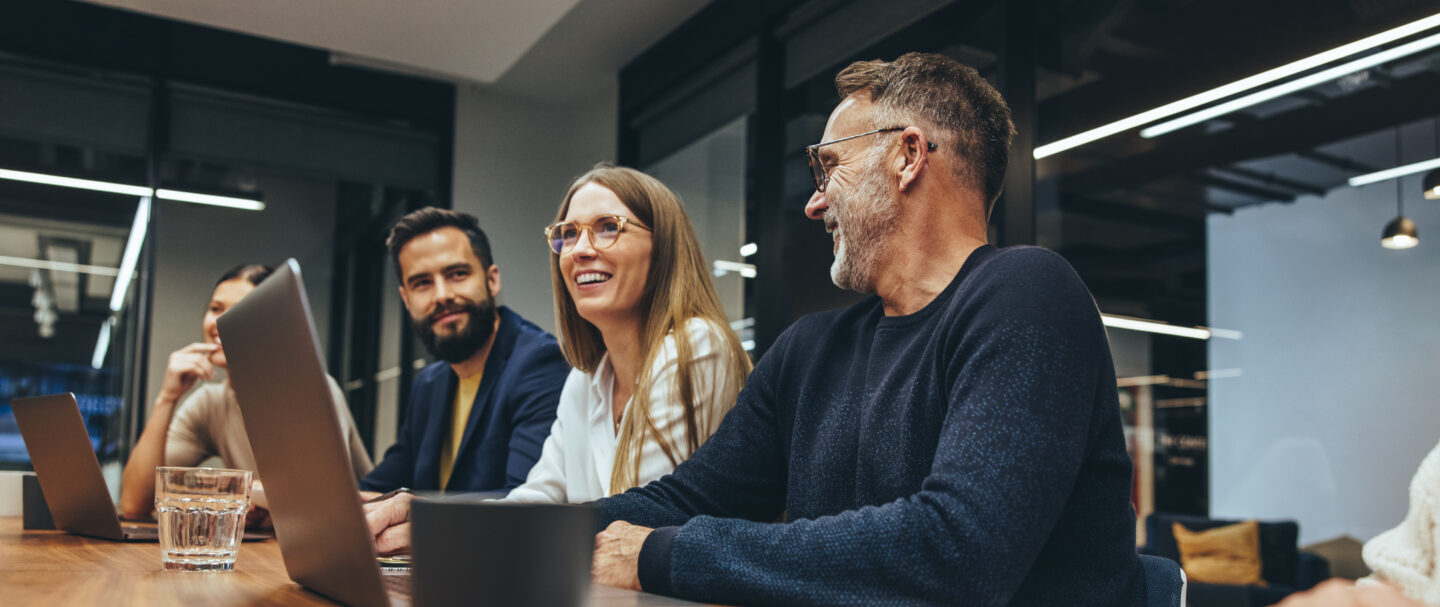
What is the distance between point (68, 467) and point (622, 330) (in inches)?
34.6

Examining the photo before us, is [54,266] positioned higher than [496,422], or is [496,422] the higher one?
[54,266]

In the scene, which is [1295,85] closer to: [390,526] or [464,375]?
[464,375]

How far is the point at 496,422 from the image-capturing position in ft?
7.42

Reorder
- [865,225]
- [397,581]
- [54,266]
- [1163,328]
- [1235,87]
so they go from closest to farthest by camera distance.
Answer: [397,581] → [865,225] → [1235,87] → [54,266] → [1163,328]

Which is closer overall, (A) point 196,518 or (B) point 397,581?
(B) point 397,581

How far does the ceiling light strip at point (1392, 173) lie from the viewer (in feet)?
13.3

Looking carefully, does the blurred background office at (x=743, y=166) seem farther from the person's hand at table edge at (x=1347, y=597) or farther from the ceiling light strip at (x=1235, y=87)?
the person's hand at table edge at (x=1347, y=597)

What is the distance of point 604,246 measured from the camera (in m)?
1.84

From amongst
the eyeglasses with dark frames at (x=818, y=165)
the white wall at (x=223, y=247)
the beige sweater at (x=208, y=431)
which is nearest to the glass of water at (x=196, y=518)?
the eyeglasses with dark frames at (x=818, y=165)

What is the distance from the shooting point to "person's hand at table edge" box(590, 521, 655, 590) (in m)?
0.96

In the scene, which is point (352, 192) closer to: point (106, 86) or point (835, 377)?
point (106, 86)

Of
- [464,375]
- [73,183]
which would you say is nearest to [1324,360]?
[464,375]

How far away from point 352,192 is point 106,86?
1.18 m

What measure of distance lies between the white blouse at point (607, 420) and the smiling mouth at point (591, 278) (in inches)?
6.3
